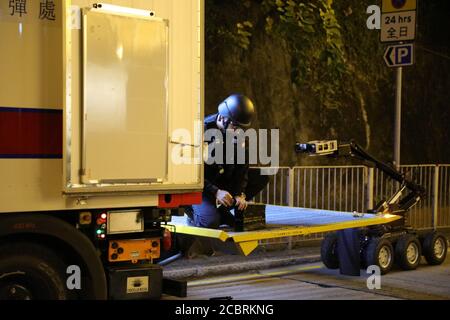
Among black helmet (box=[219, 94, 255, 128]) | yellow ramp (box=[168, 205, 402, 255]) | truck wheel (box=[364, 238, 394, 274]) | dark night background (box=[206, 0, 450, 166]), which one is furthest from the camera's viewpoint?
dark night background (box=[206, 0, 450, 166])

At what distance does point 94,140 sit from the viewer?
541 cm

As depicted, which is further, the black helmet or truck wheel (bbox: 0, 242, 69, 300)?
the black helmet

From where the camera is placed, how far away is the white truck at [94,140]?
5207 mm

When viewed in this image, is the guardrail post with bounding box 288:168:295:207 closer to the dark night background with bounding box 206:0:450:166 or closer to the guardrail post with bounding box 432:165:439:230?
the dark night background with bounding box 206:0:450:166

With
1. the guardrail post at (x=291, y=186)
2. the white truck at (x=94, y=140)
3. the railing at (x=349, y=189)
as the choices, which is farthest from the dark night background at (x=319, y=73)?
the white truck at (x=94, y=140)

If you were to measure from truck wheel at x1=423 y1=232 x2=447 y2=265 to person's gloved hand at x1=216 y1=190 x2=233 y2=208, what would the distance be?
4.17m

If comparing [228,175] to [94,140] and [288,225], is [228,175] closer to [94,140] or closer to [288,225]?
[288,225]

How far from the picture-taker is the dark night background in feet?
38.5

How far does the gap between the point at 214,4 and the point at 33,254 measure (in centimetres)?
721

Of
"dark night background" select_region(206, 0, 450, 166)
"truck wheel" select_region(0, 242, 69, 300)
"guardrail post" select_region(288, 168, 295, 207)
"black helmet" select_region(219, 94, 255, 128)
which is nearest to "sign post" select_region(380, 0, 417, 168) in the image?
"dark night background" select_region(206, 0, 450, 166)

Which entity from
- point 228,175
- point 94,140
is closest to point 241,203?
point 228,175

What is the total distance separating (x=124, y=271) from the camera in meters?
5.76

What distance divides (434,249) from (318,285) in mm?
2394
